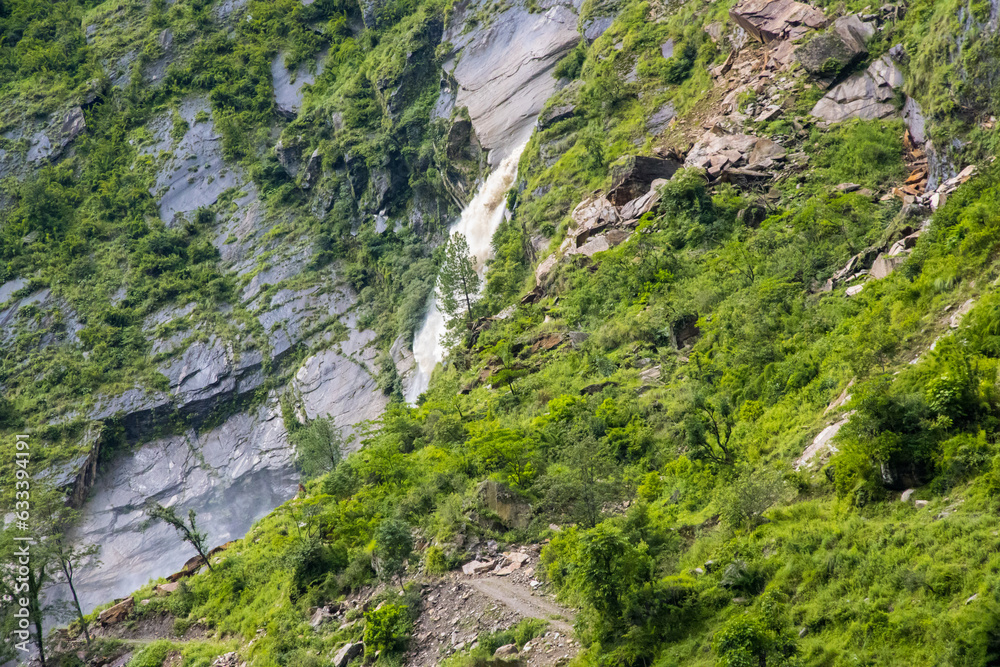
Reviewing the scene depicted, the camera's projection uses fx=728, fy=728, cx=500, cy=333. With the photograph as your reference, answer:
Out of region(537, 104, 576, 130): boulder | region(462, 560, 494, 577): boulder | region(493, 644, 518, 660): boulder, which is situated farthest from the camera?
region(537, 104, 576, 130): boulder

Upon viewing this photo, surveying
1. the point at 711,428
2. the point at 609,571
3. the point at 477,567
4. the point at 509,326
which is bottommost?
the point at 711,428

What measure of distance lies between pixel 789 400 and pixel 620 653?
10253 mm

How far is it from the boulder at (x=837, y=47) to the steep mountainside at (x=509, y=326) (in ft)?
1.57

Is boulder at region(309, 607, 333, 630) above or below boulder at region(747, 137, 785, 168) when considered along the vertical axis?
below

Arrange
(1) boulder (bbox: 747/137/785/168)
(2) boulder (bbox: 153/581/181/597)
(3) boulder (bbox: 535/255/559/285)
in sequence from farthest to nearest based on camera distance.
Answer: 1. (3) boulder (bbox: 535/255/559/285)
2. (1) boulder (bbox: 747/137/785/168)
3. (2) boulder (bbox: 153/581/181/597)

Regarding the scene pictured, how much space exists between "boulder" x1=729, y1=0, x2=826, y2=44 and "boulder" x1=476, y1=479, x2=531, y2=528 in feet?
106

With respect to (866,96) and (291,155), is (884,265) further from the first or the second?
(291,155)

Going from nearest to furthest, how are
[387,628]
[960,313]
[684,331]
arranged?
[960,313]
[387,628]
[684,331]

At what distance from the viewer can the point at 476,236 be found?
58.0 meters

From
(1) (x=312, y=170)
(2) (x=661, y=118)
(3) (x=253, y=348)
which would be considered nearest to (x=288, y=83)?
(1) (x=312, y=170)

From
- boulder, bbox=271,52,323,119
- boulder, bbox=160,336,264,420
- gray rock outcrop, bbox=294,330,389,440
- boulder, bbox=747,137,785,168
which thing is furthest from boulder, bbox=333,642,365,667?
boulder, bbox=271,52,323,119

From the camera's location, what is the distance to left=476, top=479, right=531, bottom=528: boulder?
2341 centimetres

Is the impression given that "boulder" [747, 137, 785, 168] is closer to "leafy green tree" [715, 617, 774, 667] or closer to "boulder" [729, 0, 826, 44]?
"boulder" [729, 0, 826, 44]

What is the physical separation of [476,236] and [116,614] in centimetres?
3601
